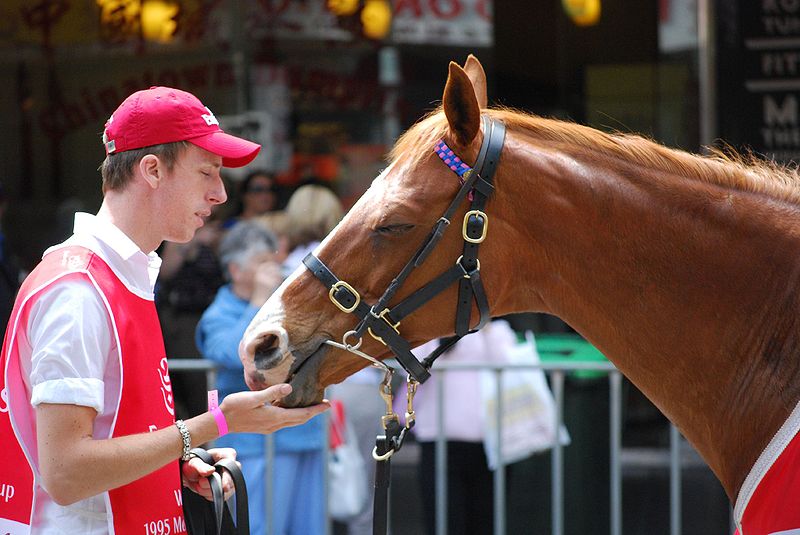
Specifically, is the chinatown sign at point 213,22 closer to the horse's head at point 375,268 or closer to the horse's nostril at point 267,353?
the horse's head at point 375,268

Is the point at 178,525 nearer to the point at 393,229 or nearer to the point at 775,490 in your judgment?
the point at 393,229

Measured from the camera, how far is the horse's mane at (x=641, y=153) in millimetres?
2508

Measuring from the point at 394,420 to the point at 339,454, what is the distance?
7.90 feet

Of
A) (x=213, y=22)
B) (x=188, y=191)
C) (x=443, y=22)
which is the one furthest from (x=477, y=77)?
(x=213, y=22)

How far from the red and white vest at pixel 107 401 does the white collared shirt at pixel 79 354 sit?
0.02 metres

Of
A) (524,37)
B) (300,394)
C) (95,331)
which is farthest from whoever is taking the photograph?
(524,37)

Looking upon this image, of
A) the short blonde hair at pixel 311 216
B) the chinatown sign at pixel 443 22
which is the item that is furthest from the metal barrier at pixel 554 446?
the chinatown sign at pixel 443 22

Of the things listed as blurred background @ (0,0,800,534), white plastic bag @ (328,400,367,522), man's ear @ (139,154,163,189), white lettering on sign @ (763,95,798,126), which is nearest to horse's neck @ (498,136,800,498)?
man's ear @ (139,154,163,189)

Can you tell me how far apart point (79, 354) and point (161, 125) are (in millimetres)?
532

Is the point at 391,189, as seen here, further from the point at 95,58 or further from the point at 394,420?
the point at 95,58

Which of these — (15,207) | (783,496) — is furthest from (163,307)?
(783,496)

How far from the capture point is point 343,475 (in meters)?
4.91

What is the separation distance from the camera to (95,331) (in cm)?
216

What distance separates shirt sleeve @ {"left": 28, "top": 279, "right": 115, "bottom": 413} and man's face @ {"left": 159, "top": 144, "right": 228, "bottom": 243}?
0.26m
